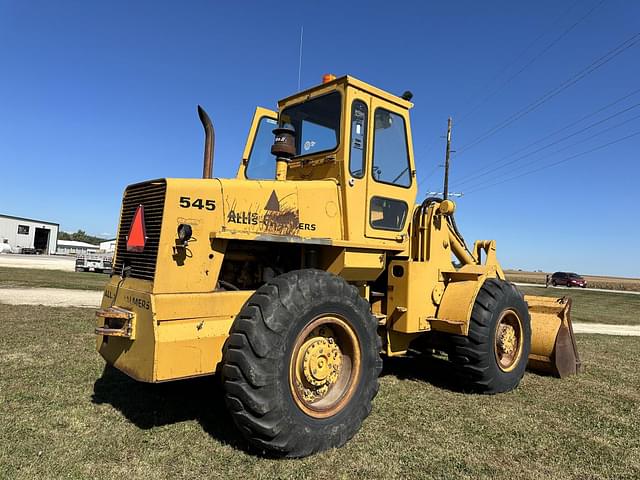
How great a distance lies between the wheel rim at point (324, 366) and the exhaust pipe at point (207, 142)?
6.23 ft

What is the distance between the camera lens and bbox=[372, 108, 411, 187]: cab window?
5.14m

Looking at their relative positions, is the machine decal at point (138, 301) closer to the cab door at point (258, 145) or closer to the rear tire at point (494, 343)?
the cab door at point (258, 145)

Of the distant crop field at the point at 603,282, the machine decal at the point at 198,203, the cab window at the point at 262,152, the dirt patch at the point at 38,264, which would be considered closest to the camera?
the machine decal at the point at 198,203

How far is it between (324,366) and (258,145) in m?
2.95

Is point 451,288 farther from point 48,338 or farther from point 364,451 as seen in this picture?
point 48,338

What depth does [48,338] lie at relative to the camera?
25.3 ft

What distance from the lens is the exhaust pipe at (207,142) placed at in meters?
4.70

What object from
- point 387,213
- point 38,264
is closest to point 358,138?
point 387,213

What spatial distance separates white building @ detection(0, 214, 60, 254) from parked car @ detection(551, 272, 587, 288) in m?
70.0

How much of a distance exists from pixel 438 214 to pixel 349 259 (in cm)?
172

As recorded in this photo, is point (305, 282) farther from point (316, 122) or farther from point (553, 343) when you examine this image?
point (553, 343)

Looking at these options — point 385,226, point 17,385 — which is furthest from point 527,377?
point 17,385

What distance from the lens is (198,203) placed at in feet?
12.6

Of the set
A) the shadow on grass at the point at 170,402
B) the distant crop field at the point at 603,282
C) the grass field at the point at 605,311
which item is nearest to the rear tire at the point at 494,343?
the shadow on grass at the point at 170,402
